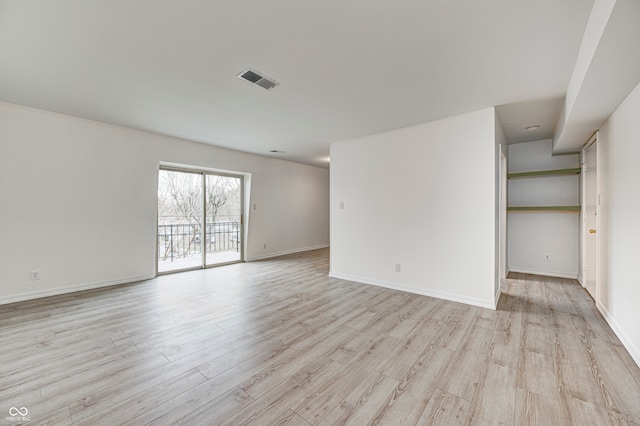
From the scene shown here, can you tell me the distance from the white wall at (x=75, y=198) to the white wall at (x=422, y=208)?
3.06 metres

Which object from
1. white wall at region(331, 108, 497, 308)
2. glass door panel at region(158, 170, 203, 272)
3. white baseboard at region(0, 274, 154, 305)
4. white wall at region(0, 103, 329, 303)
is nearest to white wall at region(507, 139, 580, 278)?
white wall at region(331, 108, 497, 308)

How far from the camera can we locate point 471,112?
3.37 metres

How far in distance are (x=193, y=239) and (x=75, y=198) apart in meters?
2.00

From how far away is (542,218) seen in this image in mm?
4848

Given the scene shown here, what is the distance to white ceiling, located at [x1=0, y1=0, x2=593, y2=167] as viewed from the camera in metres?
1.69

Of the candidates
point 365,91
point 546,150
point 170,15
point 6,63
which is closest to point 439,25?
point 365,91

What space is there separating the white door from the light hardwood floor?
1.41ft

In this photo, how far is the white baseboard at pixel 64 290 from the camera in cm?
331

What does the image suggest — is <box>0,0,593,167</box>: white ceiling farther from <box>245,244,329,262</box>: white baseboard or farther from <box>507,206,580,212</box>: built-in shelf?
<box>245,244,329,262</box>: white baseboard

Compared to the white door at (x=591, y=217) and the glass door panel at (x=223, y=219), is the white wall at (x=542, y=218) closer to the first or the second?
the white door at (x=591, y=217)

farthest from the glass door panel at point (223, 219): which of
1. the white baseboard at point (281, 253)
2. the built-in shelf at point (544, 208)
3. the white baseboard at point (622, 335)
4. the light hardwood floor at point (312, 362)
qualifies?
the white baseboard at point (622, 335)

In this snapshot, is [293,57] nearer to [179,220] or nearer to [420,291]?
[420,291]

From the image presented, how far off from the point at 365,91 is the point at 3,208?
4.66 metres

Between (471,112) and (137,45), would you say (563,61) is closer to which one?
(471,112)
